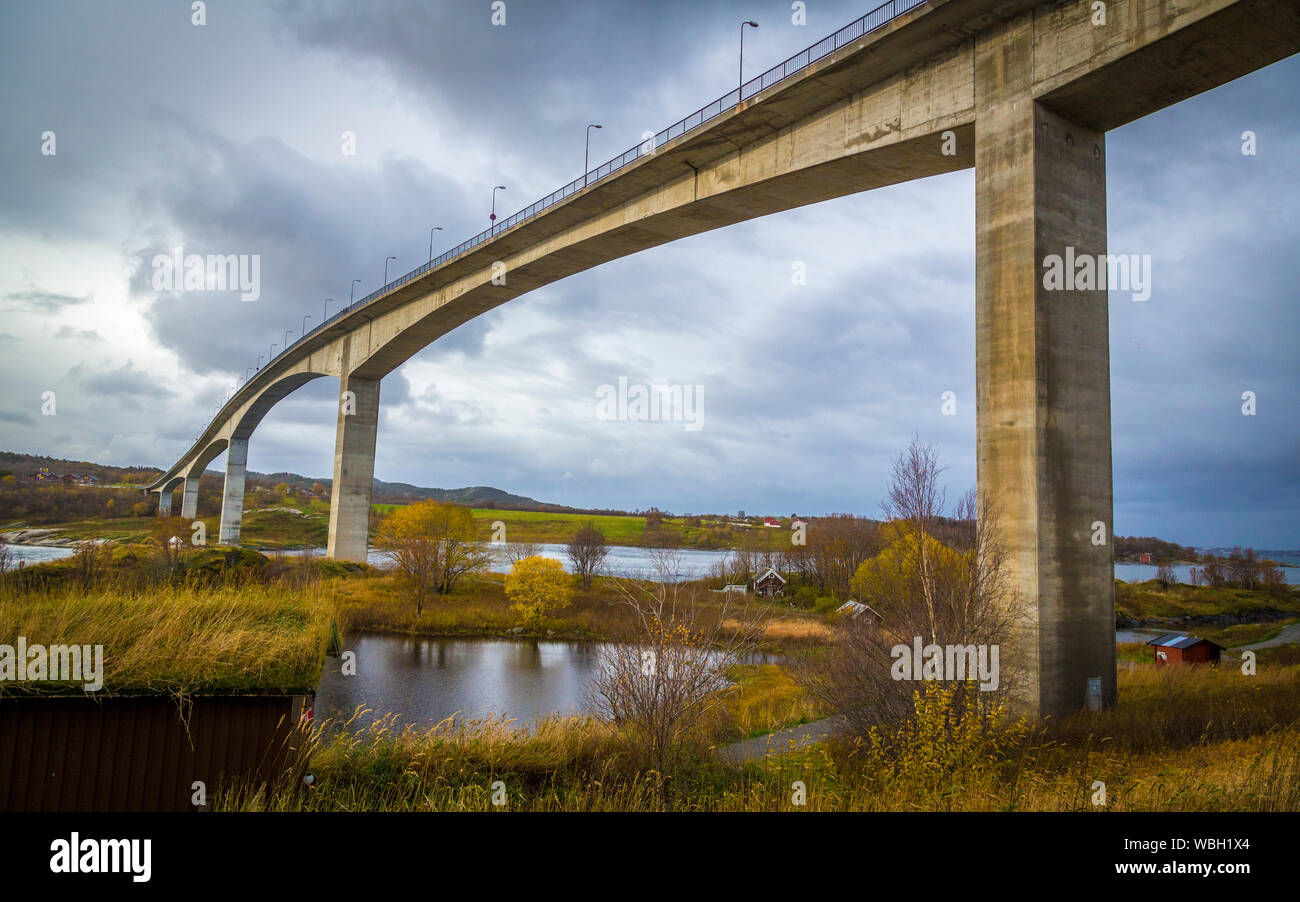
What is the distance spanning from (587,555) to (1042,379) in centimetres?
3780

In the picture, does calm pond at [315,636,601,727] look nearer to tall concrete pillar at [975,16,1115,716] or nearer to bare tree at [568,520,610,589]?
tall concrete pillar at [975,16,1115,716]

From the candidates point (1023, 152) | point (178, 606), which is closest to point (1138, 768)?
point (1023, 152)

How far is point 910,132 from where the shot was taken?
16.3 metres

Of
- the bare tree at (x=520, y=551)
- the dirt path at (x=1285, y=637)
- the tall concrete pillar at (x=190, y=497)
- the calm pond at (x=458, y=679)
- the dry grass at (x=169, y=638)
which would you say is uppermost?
the tall concrete pillar at (x=190, y=497)

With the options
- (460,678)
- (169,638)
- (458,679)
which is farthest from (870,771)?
(460,678)

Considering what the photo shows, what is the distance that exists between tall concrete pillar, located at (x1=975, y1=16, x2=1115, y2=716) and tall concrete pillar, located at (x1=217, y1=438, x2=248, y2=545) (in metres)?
67.2

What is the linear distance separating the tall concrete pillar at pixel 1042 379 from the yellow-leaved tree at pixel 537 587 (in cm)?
2805

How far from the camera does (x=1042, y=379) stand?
13.5 meters

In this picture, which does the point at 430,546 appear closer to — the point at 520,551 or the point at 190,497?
the point at 520,551

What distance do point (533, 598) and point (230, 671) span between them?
102ft

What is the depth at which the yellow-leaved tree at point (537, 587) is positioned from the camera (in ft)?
125

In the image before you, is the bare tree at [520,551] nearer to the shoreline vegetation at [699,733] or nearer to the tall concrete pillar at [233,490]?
the shoreline vegetation at [699,733]

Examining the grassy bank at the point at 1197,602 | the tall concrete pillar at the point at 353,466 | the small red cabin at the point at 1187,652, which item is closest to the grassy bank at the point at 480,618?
the tall concrete pillar at the point at 353,466

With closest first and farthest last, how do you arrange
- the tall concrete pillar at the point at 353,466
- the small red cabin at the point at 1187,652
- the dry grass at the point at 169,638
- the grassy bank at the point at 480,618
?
the dry grass at the point at 169,638 → the small red cabin at the point at 1187,652 → the grassy bank at the point at 480,618 → the tall concrete pillar at the point at 353,466
